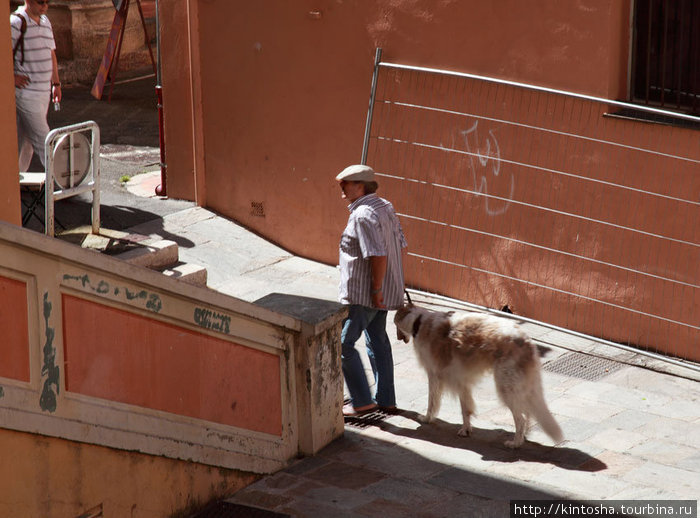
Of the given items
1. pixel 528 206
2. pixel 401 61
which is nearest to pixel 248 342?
pixel 528 206

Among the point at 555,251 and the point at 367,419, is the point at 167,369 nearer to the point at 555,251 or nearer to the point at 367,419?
the point at 367,419

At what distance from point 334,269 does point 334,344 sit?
3808mm

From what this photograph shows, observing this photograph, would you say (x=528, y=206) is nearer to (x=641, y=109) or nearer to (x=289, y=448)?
(x=641, y=109)

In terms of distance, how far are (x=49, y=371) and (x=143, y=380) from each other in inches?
26.0

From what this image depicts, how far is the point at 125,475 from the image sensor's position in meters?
5.57

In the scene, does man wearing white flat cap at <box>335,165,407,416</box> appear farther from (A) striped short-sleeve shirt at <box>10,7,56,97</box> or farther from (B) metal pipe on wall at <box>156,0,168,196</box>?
(B) metal pipe on wall at <box>156,0,168,196</box>

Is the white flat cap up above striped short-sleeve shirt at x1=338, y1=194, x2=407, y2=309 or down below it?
above

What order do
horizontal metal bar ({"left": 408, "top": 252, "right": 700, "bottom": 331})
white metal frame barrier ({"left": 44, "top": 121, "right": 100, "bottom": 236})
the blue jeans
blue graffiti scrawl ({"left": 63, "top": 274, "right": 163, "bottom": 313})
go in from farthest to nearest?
horizontal metal bar ({"left": 408, "top": 252, "right": 700, "bottom": 331}) → white metal frame barrier ({"left": 44, "top": 121, "right": 100, "bottom": 236}) → the blue jeans → blue graffiti scrawl ({"left": 63, "top": 274, "right": 163, "bottom": 313})

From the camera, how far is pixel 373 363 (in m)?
7.52

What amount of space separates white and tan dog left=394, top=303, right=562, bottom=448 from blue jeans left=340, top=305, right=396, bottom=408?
0.21 m

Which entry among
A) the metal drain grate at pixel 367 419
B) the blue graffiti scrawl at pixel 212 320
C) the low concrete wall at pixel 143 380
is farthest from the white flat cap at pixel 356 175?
the metal drain grate at pixel 367 419

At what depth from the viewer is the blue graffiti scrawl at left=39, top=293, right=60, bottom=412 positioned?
5.02m

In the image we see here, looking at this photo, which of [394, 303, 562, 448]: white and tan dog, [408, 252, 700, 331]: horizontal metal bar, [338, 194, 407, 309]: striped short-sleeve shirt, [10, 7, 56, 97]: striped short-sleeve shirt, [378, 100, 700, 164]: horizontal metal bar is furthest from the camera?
[10, 7, 56, 97]: striped short-sleeve shirt

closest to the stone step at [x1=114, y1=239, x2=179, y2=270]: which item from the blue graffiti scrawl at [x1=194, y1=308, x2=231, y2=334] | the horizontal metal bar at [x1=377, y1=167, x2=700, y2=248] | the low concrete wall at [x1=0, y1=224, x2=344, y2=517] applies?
the low concrete wall at [x1=0, y1=224, x2=344, y2=517]
